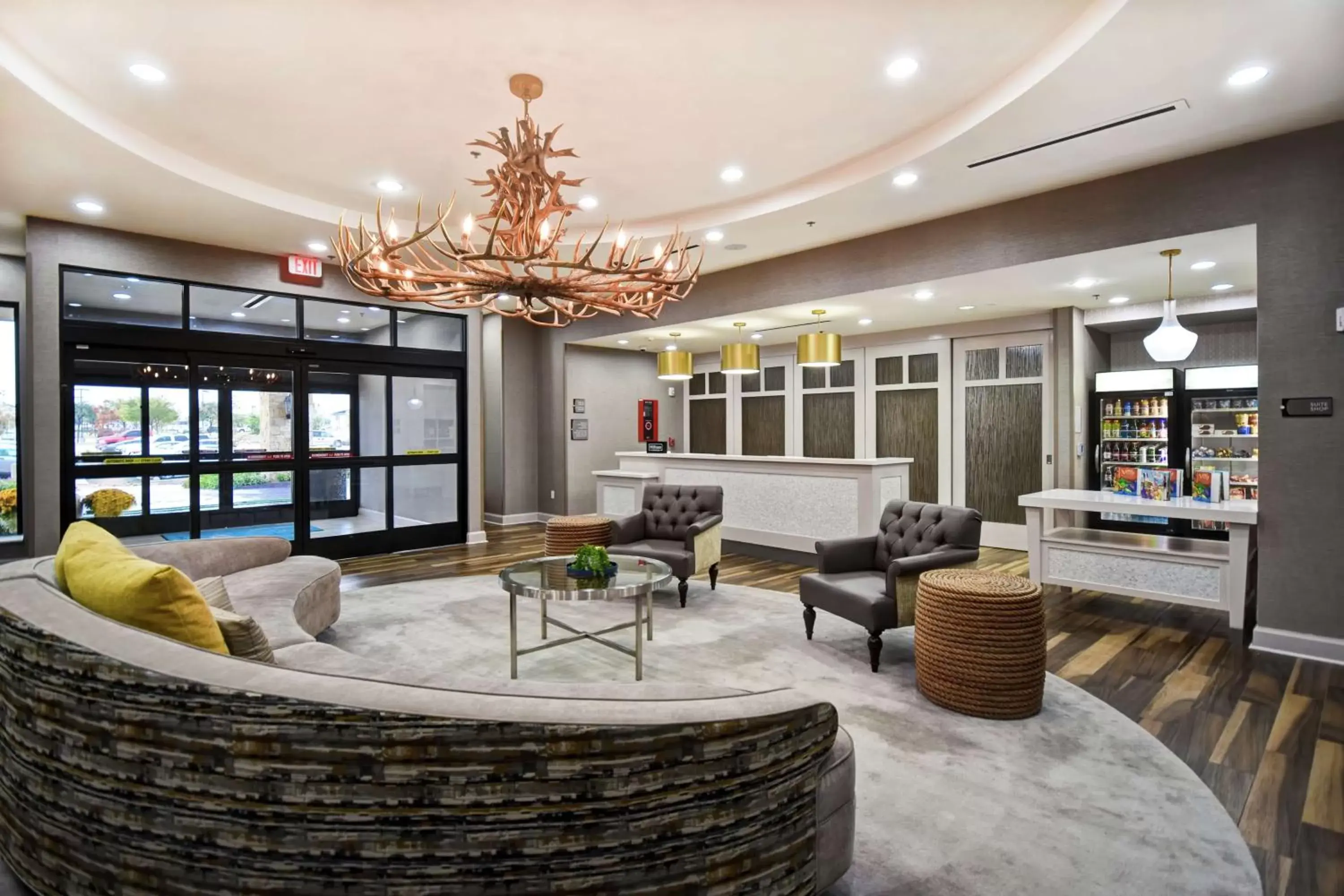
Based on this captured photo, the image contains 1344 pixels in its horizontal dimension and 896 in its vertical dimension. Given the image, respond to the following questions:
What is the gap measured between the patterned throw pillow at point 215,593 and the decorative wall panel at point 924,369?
6.90 metres

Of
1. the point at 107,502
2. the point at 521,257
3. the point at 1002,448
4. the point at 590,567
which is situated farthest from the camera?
the point at 1002,448

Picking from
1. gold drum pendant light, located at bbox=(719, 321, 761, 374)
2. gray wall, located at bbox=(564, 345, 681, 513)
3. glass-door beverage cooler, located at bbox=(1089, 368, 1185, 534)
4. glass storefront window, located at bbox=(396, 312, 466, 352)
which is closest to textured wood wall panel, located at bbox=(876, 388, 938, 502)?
glass-door beverage cooler, located at bbox=(1089, 368, 1185, 534)

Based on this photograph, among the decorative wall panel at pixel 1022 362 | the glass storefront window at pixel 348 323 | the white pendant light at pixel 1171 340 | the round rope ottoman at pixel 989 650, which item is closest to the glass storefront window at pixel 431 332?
the glass storefront window at pixel 348 323

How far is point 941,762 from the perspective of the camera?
256 centimetres

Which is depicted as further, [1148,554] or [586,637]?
[1148,554]

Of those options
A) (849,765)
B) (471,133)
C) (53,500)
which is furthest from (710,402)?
(849,765)

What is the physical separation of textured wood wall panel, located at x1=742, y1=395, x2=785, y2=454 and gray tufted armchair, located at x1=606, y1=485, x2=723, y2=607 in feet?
12.2

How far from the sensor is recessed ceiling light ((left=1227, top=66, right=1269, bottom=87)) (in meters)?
3.09

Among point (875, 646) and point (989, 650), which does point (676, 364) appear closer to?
point (875, 646)

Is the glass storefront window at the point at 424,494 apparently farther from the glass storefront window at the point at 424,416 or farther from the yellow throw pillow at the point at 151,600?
the yellow throw pillow at the point at 151,600

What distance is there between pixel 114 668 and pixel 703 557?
13.0 ft

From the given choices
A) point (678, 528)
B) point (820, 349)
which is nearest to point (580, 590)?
point (678, 528)

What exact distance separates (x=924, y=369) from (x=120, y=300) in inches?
303

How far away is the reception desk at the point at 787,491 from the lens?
578cm
